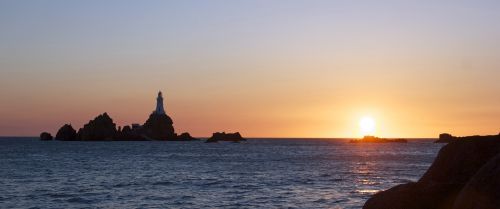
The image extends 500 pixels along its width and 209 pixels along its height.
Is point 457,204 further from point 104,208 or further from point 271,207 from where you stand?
point 104,208

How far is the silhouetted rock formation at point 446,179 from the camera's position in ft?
64.9

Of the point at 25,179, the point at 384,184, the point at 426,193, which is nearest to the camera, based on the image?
the point at 426,193

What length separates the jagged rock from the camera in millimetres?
16172

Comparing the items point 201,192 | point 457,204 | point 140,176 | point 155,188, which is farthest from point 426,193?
point 140,176

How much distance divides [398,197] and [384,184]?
148 ft

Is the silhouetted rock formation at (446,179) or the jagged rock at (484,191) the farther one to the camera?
the silhouetted rock formation at (446,179)

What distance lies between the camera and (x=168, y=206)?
44312 millimetres

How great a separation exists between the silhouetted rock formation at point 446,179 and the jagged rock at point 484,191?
161 cm

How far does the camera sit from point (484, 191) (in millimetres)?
16547

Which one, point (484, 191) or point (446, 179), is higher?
point (446, 179)

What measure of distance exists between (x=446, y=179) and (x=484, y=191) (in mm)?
4621

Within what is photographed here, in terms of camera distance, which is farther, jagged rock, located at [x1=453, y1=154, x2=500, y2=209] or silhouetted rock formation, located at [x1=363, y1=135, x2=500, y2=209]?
silhouetted rock formation, located at [x1=363, y1=135, x2=500, y2=209]

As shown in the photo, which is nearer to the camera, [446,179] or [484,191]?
[484,191]

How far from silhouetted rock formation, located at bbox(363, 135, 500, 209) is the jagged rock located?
1610 mm
